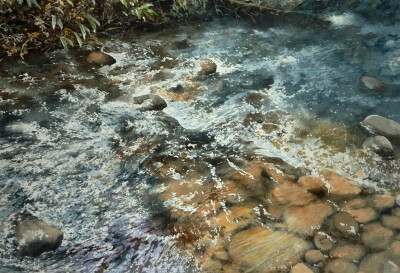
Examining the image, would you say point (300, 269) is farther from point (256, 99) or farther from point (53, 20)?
point (53, 20)

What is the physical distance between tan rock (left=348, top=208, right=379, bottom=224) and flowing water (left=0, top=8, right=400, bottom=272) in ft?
0.39

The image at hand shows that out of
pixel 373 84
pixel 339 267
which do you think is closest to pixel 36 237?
pixel 339 267

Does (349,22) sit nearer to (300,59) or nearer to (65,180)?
(300,59)

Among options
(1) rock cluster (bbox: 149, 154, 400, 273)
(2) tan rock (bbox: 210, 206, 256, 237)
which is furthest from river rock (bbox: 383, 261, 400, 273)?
(2) tan rock (bbox: 210, 206, 256, 237)

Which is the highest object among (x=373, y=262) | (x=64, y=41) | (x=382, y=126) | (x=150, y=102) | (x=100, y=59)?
(x=64, y=41)

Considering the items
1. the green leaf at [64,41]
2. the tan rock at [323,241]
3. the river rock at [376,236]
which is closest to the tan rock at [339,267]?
the tan rock at [323,241]

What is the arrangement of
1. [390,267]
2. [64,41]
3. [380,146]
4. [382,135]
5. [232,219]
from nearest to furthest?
[390,267]
[232,219]
[380,146]
[382,135]
[64,41]

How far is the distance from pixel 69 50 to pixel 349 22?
4361 millimetres

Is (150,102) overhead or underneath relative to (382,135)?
overhead

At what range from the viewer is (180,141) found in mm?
3316

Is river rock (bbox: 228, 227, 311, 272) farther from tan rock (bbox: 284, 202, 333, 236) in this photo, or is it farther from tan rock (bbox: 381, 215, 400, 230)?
tan rock (bbox: 381, 215, 400, 230)

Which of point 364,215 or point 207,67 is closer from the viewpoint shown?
point 364,215

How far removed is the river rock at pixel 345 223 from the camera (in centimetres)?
246

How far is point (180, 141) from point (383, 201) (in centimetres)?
176
